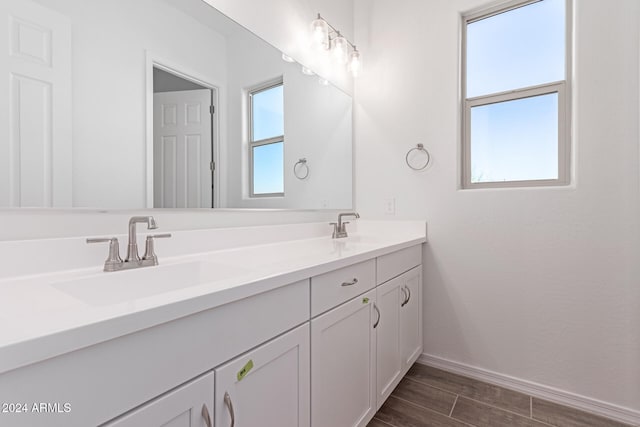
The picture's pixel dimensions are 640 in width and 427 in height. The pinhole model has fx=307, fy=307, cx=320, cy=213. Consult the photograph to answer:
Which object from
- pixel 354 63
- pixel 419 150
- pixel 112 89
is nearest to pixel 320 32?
pixel 354 63

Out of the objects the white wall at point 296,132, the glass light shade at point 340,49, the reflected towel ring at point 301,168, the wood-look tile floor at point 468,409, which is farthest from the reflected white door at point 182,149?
the wood-look tile floor at point 468,409

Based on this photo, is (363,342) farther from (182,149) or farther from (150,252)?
(182,149)

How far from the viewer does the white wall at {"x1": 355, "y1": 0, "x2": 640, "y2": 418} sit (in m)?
1.49

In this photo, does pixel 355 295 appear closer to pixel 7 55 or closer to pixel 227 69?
pixel 227 69

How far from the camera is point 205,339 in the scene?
0.67 meters

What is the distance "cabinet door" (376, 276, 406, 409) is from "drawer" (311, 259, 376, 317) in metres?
0.13

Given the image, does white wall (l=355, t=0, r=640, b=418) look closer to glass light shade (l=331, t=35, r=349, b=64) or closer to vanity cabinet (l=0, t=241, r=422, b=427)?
glass light shade (l=331, t=35, r=349, b=64)

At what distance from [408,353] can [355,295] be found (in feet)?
2.58

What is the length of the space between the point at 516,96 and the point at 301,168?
133 centimetres

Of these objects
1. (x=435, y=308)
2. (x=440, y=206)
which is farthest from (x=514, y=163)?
(x=435, y=308)

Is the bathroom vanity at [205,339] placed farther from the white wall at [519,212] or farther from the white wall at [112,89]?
the white wall at [519,212]

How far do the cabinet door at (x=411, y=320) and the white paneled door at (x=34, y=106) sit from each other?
60.7 inches

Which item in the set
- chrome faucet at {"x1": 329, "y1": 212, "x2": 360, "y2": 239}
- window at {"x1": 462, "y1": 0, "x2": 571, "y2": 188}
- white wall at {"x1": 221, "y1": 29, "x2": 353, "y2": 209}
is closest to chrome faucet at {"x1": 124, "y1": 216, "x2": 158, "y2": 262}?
white wall at {"x1": 221, "y1": 29, "x2": 353, "y2": 209}

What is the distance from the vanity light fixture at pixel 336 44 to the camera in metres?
1.89
